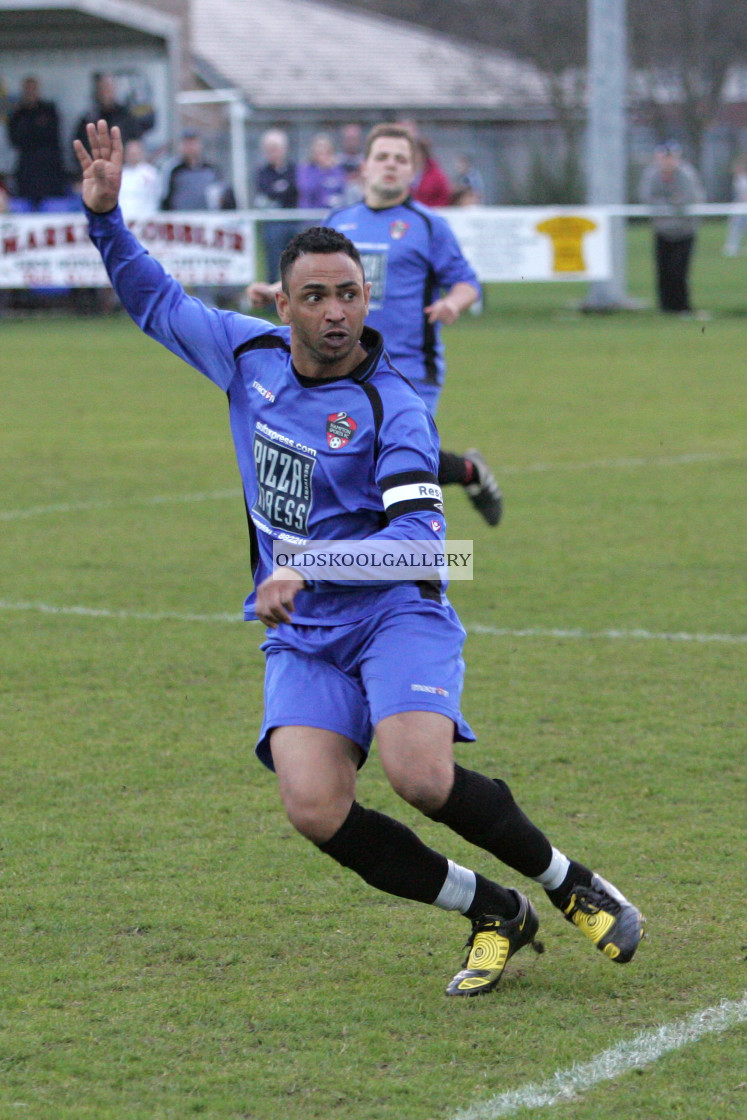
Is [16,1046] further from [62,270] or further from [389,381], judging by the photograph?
[62,270]

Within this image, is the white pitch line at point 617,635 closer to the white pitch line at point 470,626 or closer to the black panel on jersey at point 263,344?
the white pitch line at point 470,626

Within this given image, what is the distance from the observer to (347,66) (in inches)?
1955

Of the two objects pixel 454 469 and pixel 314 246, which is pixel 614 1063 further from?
pixel 454 469

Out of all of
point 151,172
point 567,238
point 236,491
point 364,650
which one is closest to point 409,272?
point 236,491

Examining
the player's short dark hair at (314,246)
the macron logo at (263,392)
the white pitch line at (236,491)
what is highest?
the player's short dark hair at (314,246)

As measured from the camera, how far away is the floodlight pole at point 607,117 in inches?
786

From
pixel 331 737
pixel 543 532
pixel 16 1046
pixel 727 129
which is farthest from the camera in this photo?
pixel 727 129

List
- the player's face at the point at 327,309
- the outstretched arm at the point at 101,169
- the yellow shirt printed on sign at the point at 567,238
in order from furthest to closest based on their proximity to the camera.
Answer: the yellow shirt printed on sign at the point at 567,238
the outstretched arm at the point at 101,169
the player's face at the point at 327,309

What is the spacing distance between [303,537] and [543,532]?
511 cm

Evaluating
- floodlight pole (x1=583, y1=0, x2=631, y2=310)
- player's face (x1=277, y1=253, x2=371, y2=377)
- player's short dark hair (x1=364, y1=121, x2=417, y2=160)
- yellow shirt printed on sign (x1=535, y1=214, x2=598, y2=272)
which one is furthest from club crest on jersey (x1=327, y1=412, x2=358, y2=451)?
floodlight pole (x1=583, y1=0, x2=631, y2=310)

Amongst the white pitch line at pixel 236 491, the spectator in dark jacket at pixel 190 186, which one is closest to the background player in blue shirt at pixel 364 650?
the white pitch line at pixel 236 491

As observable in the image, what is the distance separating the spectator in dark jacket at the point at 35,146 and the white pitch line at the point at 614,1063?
65.0 feet

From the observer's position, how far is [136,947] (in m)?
3.88

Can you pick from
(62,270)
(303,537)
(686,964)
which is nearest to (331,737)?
(303,537)
